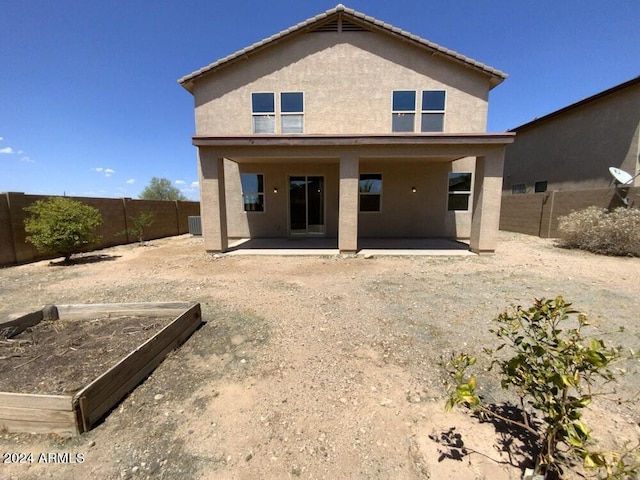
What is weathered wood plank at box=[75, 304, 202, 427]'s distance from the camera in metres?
2.26

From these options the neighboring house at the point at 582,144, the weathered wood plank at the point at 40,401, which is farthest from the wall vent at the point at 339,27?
the weathered wood plank at the point at 40,401

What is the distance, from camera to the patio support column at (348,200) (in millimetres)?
8578

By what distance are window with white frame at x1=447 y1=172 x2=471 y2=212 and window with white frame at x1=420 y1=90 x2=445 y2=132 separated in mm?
2032

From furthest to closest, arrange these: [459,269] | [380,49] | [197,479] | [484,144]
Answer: [380,49] → [484,144] → [459,269] → [197,479]

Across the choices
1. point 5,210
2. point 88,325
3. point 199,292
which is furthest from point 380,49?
point 5,210

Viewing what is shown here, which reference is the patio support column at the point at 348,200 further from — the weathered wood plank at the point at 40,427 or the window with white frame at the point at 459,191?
the weathered wood plank at the point at 40,427

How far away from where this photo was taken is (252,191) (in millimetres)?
12062

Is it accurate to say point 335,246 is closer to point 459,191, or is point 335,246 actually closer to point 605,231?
point 459,191

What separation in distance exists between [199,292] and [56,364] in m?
2.70

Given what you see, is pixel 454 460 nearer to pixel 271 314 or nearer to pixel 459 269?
pixel 271 314

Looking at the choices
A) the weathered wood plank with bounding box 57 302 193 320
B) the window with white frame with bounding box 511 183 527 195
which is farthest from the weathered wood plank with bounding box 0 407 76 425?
the window with white frame with bounding box 511 183 527 195

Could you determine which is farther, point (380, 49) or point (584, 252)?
point (380, 49)

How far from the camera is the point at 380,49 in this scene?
11.1 metres

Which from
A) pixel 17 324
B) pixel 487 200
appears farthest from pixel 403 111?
pixel 17 324
